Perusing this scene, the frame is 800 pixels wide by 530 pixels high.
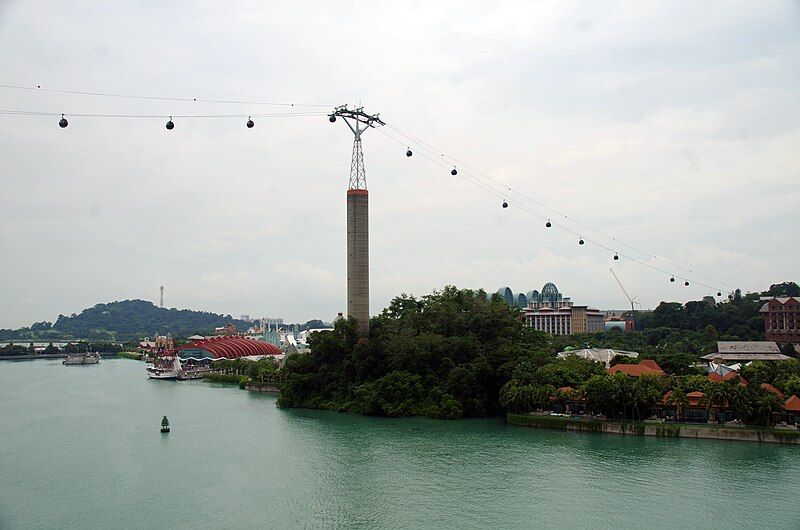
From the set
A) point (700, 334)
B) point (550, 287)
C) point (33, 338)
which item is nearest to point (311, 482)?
point (700, 334)

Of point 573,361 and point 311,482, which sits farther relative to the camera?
point 573,361

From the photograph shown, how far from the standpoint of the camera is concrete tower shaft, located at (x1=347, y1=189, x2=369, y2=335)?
32.7 metres

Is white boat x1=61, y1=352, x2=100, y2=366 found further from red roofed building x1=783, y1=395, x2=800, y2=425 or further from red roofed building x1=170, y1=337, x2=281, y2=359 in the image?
red roofed building x1=783, y1=395, x2=800, y2=425

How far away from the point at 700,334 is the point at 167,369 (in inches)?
1706

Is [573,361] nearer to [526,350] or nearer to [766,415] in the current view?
[526,350]

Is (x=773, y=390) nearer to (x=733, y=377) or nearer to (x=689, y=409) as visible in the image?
(x=689, y=409)

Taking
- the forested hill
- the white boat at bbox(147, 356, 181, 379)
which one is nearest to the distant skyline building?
the white boat at bbox(147, 356, 181, 379)

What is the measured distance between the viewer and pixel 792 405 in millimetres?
20938

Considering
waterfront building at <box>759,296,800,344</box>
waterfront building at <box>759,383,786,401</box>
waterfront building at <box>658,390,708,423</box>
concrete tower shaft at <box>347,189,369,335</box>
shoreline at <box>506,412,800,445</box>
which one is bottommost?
shoreline at <box>506,412,800,445</box>

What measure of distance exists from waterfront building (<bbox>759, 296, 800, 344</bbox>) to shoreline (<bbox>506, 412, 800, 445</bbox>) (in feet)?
103

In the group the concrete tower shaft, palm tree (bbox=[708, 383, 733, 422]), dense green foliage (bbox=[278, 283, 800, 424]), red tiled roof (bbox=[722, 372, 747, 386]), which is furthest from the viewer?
the concrete tower shaft

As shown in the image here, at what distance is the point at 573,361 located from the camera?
27.8m

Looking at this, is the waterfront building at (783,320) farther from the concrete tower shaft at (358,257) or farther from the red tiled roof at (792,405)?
the concrete tower shaft at (358,257)

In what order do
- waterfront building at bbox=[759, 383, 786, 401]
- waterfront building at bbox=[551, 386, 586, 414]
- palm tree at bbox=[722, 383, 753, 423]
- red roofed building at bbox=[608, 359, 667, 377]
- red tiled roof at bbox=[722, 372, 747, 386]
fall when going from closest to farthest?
palm tree at bbox=[722, 383, 753, 423], waterfront building at bbox=[759, 383, 786, 401], waterfront building at bbox=[551, 386, 586, 414], red tiled roof at bbox=[722, 372, 747, 386], red roofed building at bbox=[608, 359, 667, 377]
